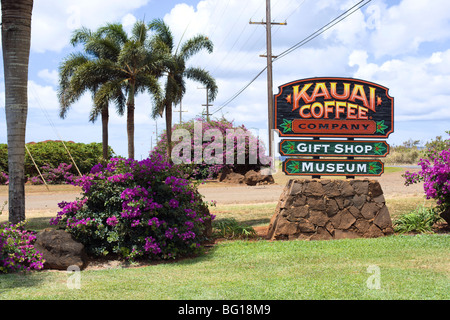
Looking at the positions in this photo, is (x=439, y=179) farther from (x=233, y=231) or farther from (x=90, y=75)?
(x=90, y=75)

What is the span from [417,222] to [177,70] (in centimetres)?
2278

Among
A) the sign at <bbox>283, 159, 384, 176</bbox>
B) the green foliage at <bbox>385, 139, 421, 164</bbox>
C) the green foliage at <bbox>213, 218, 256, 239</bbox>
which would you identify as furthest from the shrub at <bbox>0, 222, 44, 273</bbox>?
the green foliage at <bbox>385, 139, 421, 164</bbox>

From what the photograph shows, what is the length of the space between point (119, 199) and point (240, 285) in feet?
11.5

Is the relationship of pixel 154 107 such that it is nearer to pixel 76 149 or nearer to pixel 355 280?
pixel 76 149

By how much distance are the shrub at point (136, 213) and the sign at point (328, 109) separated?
3.34m

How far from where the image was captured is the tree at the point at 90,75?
28047mm

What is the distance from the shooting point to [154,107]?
1243 inches

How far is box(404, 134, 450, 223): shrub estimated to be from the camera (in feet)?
37.5

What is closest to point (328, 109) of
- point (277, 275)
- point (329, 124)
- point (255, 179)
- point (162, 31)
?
point (329, 124)

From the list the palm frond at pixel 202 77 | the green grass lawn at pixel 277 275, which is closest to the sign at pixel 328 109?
the green grass lawn at pixel 277 275

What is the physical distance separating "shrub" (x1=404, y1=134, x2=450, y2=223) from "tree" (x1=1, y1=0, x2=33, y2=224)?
9.89 m

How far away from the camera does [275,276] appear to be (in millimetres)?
7363

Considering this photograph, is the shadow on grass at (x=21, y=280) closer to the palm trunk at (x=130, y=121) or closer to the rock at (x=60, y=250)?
the rock at (x=60, y=250)

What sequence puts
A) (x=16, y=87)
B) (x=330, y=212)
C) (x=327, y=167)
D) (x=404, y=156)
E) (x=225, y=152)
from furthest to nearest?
(x=404, y=156) → (x=225, y=152) → (x=327, y=167) → (x=330, y=212) → (x=16, y=87)
